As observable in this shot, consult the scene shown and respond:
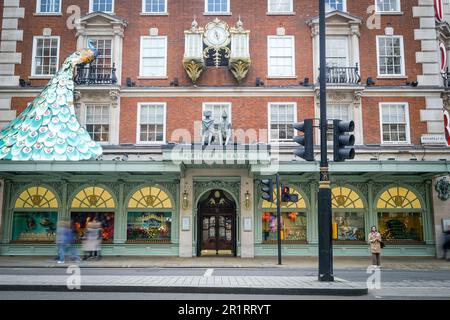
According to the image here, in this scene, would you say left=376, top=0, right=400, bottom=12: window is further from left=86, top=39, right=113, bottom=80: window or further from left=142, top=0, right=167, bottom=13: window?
left=86, top=39, right=113, bottom=80: window

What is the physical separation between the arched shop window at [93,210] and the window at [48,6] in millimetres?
9914

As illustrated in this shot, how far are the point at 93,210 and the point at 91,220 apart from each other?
0.51 meters

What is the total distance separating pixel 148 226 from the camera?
77.9 feet

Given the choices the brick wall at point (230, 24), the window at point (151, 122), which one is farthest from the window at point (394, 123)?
the window at point (151, 122)

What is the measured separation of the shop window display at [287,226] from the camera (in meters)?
23.5

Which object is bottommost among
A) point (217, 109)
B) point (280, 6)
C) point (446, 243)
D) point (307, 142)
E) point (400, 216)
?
point (446, 243)

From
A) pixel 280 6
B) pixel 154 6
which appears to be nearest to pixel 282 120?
pixel 280 6

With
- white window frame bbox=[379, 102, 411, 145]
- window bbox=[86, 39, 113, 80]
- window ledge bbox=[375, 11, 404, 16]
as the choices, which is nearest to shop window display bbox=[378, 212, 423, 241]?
white window frame bbox=[379, 102, 411, 145]

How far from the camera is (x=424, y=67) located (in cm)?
2467

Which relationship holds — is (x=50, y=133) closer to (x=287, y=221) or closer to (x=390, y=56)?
(x=287, y=221)

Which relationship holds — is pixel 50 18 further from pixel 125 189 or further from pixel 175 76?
pixel 125 189

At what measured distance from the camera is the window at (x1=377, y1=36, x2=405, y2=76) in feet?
81.3

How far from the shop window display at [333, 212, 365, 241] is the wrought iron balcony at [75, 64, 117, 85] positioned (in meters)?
13.3

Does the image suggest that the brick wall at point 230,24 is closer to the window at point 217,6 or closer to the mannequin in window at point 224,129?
the window at point 217,6
